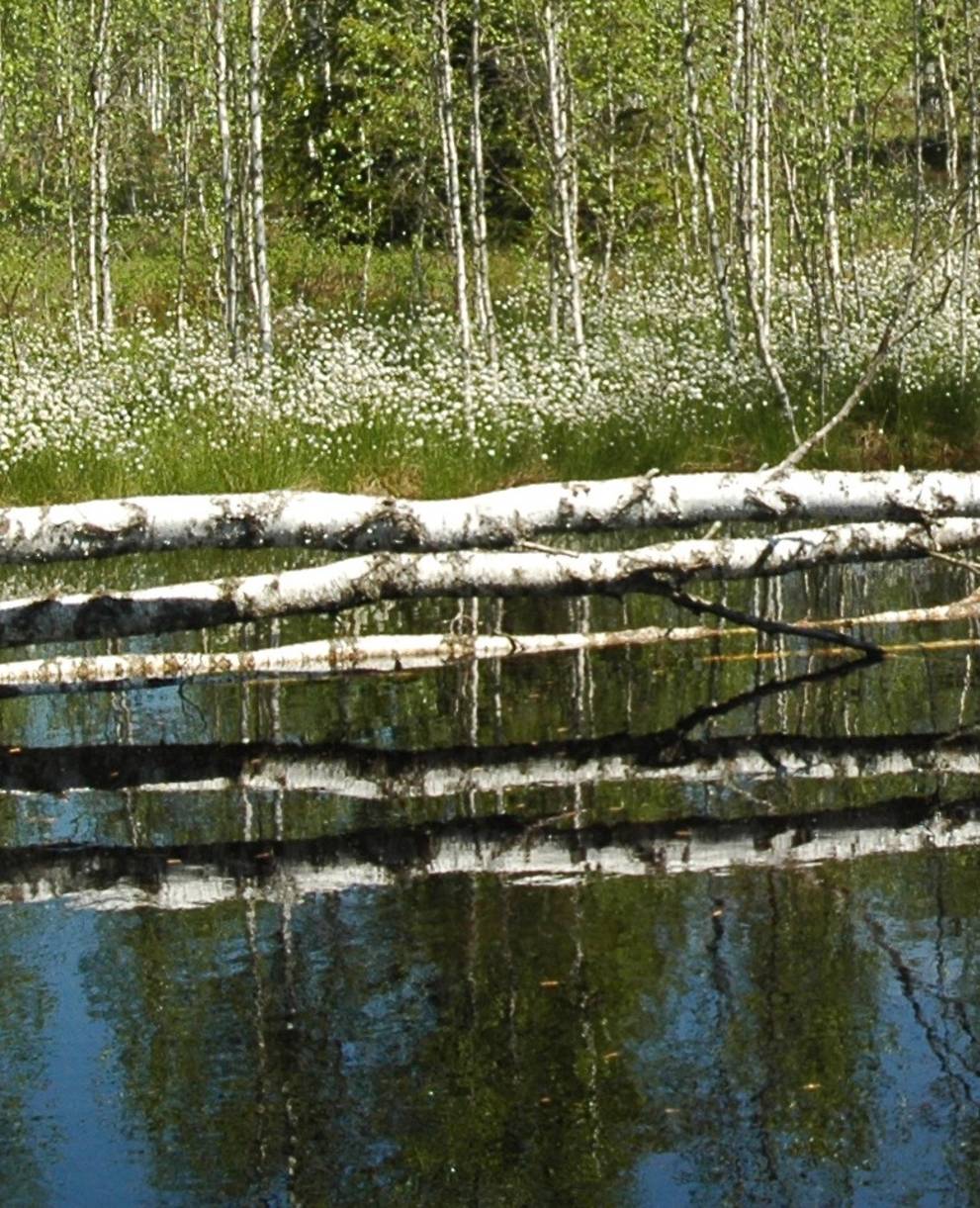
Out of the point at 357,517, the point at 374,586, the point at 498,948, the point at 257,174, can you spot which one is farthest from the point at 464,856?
the point at 257,174

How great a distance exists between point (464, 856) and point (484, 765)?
1.63m

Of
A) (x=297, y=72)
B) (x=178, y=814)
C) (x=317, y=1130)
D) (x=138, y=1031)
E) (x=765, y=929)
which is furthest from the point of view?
(x=297, y=72)

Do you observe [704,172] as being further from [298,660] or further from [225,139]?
[298,660]

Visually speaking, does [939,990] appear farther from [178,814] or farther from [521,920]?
[178,814]

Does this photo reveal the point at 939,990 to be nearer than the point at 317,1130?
No

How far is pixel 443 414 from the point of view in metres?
18.4

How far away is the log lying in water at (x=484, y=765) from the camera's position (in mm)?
8836

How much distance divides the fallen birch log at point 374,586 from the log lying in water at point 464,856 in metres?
2.36

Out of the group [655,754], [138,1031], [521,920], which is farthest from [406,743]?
[138,1031]

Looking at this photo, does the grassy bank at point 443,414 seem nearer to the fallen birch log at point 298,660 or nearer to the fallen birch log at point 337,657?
the fallen birch log at point 337,657

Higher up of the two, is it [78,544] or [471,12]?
[471,12]

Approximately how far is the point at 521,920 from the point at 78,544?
3.85 meters

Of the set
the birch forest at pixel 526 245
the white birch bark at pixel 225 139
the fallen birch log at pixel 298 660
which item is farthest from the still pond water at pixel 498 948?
the white birch bark at pixel 225 139

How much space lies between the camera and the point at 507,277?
37.6 metres
